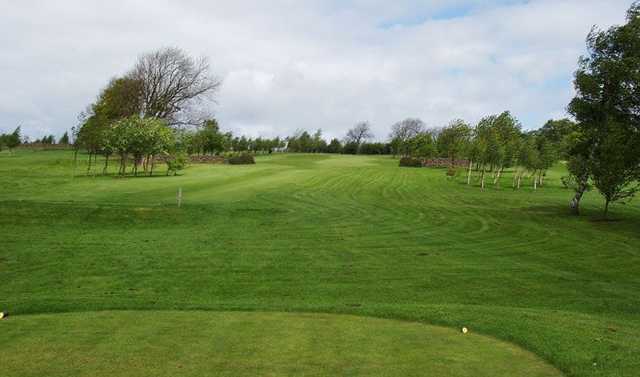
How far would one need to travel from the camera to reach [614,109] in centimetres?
3042

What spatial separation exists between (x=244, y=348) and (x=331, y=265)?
9970 millimetres

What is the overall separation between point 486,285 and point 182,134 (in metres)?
56.5

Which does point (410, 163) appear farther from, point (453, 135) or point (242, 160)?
point (242, 160)

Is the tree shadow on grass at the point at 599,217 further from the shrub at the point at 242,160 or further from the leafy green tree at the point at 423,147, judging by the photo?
the leafy green tree at the point at 423,147

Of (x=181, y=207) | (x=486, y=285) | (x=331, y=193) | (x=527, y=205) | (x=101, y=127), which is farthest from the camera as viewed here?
(x=101, y=127)

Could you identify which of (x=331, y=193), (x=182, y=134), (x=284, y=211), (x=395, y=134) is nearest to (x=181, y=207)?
(x=284, y=211)

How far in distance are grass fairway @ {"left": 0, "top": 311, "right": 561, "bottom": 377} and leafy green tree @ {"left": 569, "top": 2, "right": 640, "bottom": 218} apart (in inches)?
978

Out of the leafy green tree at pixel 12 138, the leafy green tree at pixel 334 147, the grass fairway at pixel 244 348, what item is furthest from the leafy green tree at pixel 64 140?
the grass fairway at pixel 244 348

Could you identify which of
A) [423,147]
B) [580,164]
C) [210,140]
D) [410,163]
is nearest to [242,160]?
[210,140]

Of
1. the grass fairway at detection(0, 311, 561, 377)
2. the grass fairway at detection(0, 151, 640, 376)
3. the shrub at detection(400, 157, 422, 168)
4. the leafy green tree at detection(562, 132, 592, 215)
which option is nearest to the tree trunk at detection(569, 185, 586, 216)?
the leafy green tree at detection(562, 132, 592, 215)

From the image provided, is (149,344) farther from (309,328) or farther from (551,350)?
(551,350)

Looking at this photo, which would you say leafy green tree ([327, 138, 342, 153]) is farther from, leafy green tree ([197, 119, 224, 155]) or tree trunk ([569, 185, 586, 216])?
tree trunk ([569, 185, 586, 216])

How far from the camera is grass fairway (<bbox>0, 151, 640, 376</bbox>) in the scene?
9234 mm

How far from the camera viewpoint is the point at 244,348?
279 inches
